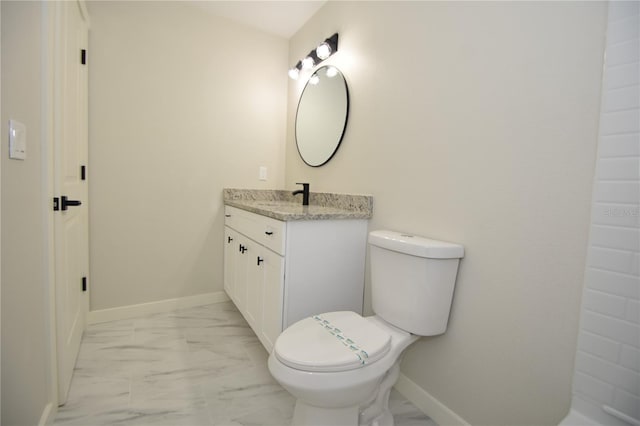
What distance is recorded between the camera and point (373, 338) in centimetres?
109

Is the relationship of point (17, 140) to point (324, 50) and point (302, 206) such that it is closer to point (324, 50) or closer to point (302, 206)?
point (302, 206)

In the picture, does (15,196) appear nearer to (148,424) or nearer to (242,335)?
(148,424)

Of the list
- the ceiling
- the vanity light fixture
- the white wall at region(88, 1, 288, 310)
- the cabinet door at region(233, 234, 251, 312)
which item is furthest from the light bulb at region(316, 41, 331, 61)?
the cabinet door at region(233, 234, 251, 312)

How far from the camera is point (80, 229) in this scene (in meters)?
1.73

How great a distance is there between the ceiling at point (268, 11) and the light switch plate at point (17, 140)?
1735 mm

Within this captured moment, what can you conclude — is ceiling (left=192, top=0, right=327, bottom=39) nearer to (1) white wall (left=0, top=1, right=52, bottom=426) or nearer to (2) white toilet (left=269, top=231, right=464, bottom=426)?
(1) white wall (left=0, top=1, right=52, bottom=426)

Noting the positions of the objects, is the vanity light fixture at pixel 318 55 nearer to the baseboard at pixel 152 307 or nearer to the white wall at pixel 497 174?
the white wall at pixel 497 174

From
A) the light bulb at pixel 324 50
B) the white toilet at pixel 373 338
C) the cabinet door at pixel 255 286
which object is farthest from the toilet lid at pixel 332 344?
the light bulb at pixel 324 50

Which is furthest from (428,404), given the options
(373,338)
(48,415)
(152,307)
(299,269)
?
(152,307)

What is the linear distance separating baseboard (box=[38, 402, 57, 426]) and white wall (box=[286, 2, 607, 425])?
1498mm

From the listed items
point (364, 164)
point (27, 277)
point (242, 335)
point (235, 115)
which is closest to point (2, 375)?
point (27, 277)

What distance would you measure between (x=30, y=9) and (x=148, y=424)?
1561mm

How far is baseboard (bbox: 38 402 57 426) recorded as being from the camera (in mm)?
1113

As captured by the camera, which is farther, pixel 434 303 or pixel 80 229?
pixel 80 229
